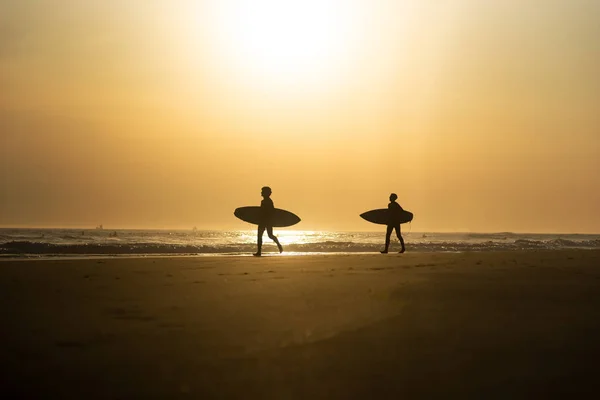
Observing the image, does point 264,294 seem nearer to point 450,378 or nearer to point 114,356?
point 114,356

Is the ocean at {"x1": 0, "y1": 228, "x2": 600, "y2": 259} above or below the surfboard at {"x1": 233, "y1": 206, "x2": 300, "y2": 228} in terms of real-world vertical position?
below

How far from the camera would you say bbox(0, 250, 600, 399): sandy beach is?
439 cm

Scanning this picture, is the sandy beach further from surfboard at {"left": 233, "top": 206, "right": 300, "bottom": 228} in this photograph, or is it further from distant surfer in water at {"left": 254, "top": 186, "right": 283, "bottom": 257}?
surfboard at {"left": 233, "top": 206, "right": 300, "bottom": 228}

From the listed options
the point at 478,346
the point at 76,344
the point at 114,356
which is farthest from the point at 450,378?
the point at 76,344

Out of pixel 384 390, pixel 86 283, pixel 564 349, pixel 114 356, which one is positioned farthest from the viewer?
pixel 86 283

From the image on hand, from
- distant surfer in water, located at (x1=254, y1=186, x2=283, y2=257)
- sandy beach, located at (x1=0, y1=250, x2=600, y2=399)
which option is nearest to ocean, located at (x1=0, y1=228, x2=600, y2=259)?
distant surfer in water, located at (x1=254, y1=186, x2=283, y2=257)

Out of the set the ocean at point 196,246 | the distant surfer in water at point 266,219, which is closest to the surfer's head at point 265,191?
the distant surfer in water at point 266,219

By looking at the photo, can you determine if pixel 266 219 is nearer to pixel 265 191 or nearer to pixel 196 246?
pixel 265 191

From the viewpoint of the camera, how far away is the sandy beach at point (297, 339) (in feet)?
14.4

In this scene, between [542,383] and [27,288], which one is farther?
[27,288]

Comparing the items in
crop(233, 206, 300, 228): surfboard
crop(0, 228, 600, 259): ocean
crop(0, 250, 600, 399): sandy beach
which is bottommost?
crop(0, 250, 600, 399): sandy beach

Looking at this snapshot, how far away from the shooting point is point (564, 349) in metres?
5.55

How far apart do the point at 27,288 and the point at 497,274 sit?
7598mm

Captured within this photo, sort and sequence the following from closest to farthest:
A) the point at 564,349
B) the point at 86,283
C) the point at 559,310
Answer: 1. the point at 564,349
2. the point at 559,310
3. the point at 86,283
